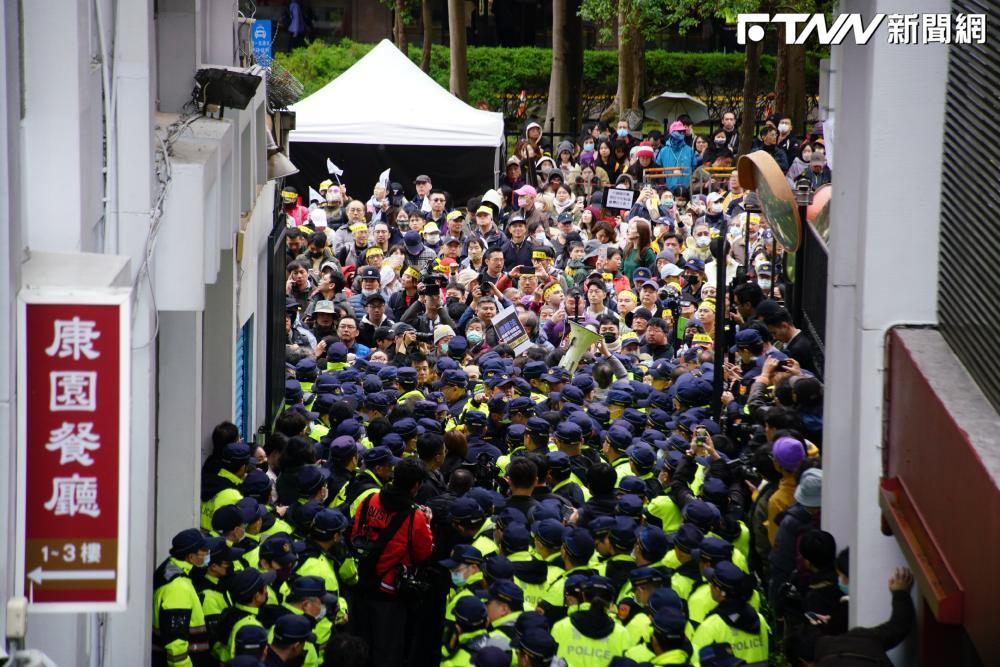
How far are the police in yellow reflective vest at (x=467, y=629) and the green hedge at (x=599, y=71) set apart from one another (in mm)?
31054

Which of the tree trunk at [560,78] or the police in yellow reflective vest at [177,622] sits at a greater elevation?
the tree trunk at [560,78]

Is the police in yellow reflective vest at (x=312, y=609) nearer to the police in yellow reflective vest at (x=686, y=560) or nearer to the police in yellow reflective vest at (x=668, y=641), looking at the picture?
the police in yellow reflective vest at (x=668, y=641)

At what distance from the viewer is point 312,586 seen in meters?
9.23

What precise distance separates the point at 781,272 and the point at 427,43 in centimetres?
2231

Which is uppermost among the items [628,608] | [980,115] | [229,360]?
[980,115]

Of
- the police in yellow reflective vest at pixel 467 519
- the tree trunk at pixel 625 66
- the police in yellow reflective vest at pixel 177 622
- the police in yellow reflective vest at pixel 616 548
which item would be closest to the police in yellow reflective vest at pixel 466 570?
the police in yellow reflective vest at pixel 467 519

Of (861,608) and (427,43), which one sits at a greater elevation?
(427,43)

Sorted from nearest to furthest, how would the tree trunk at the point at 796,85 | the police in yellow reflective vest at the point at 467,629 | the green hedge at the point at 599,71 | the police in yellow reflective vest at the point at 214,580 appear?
1. the police in yellow reflective vest at the point at 467,629
2. the police in yellow reflective vest at the point at 214,580
3. the tree trunk at the point at 796,85
4. the green hedge at the point at 599,71

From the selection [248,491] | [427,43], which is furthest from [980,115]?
[427,43]

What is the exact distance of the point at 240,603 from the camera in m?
9.05

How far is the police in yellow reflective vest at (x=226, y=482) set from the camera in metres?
10.9

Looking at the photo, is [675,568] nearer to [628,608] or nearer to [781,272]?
[628,608]

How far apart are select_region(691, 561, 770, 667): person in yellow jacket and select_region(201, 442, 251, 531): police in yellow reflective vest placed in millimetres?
3638

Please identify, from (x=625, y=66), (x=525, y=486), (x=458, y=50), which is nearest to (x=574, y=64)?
(x=625, y=66)
